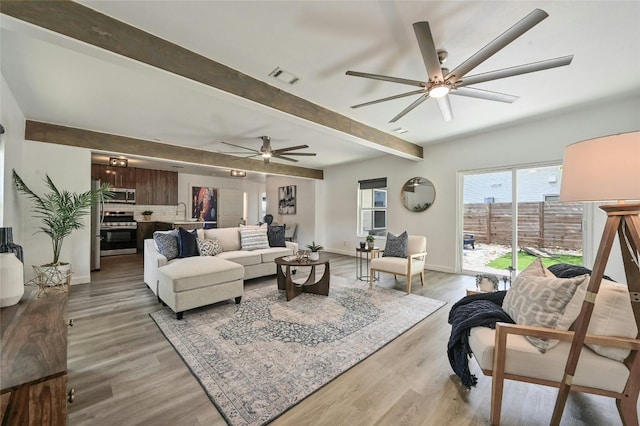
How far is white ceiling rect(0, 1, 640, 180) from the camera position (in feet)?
5.84

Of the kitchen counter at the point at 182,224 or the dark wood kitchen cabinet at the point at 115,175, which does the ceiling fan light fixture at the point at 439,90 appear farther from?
the dark wood kitchen cabinet at the point at 115,175

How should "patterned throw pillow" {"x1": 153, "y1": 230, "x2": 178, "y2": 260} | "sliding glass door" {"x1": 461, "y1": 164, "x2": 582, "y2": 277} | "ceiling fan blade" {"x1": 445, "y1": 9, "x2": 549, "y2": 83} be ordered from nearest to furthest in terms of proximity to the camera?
"ceiling fan blade" {"x1": 445, "y1": 9, "x2": 549, "y2": 83} → "patterned throw pillow" {"x1": 153, "y1": 230, "x2": 178, "y2": 260} → "sliding glass door" {"x1": 461, "y1": 164, "x2": 582, "y2": 277}

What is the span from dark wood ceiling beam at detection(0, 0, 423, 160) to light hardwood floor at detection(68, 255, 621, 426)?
244 centimetres

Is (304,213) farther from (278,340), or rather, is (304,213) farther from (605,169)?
(605,169)

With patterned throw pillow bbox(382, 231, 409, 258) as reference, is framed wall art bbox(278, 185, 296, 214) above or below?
above

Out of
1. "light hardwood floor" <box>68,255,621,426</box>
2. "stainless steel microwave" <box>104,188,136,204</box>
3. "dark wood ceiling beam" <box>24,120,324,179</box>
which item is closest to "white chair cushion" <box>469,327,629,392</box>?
"light hardwood floor" <box>68,255,621,426</box>

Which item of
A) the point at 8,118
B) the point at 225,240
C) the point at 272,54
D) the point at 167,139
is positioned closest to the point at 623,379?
the point at 272,54

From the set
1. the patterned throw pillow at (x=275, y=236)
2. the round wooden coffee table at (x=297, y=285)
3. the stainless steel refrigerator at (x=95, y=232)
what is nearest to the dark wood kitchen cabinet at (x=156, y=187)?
the stainless steel refrigerator at (x=95, y=232)

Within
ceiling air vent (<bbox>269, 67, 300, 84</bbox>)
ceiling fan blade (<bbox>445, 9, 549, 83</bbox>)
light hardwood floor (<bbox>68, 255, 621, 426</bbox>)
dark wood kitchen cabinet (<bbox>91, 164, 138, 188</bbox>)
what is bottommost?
light hardwood floor (<bbox>68, 255, 621, 426</bbox>)

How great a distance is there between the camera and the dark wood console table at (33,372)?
2.61 feet

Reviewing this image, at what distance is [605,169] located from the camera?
1.24m

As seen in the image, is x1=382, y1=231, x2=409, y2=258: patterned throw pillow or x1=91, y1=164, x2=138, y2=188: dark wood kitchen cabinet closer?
x1=382, y1=231, x2=409, y2=258: patterned throw pillow

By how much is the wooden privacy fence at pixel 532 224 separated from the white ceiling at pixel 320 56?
1546 mm

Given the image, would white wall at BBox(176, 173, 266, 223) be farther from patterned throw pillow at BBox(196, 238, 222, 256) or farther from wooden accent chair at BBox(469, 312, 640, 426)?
wooden accent chair at BBox(469, 312, 640, 426)
